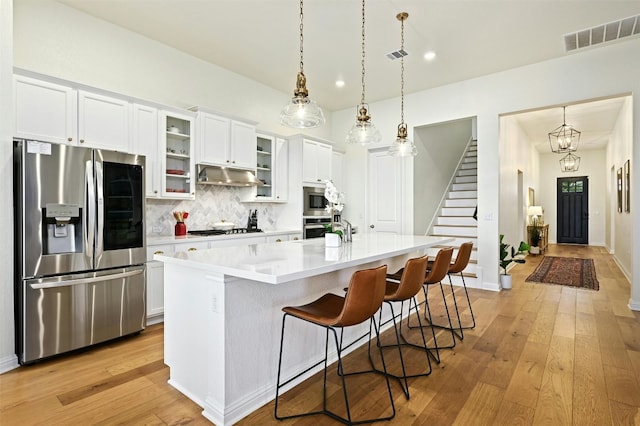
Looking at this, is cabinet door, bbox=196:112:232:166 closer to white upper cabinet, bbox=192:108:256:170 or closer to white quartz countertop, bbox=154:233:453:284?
white upper cabinet, bbox=192:108:256:170

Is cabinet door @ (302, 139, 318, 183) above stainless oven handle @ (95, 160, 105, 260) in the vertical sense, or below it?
above

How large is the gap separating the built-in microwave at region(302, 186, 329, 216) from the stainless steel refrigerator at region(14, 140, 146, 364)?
8.89 ft

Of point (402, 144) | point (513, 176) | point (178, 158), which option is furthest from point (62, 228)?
point (513, 176)

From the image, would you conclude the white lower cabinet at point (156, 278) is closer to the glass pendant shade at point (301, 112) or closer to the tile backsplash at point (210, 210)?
the tile backsplash at point (210, 210)

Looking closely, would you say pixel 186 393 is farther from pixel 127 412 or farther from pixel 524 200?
pixel 524 200

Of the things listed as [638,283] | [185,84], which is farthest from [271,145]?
[638,283]

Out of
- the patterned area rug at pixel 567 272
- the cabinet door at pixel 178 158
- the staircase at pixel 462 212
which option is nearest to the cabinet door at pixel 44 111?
the cabinet door at pixel 178 158

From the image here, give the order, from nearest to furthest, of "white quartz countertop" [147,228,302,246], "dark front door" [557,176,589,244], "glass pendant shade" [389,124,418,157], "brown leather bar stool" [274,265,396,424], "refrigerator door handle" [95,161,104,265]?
"brown leather bar stool" [274,265,396,424]
"refrigerator door handle" [95,161,104,265]
"white quartz countertop" [147,228,302,246]
"glass pendant shade" [389,124,418,157]
"dark front door" [557,176,589,244]

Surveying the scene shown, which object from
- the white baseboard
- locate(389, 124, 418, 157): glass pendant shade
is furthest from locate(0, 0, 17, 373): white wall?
locate(389, 124, 418, 157): glass pendant shade

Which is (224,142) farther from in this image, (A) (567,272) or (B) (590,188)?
(B) (590,188)

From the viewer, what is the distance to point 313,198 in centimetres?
571

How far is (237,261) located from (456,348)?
2.15 metres

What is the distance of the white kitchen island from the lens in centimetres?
191

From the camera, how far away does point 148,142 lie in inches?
147
